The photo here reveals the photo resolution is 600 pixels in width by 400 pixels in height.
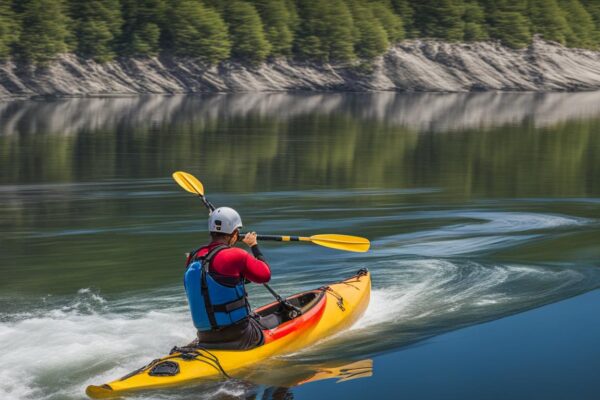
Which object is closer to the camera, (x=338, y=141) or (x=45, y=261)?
(x=45, y=261)

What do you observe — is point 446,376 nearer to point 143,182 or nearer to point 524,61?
point 143,182

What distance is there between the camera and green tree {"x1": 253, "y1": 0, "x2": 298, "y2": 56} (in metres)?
103

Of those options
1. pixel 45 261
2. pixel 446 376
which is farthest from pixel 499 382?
pixel 45 261

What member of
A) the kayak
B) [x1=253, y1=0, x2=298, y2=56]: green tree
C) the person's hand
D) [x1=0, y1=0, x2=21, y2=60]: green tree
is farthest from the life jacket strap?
[x1=253, y1=0, x2=298, y2=56]: green tree

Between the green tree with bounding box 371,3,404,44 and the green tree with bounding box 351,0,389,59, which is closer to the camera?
the green tree with bounding box 351,0,389,59

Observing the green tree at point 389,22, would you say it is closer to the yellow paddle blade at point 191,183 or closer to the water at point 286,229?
the water at point 286,229

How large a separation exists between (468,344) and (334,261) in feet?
19.3

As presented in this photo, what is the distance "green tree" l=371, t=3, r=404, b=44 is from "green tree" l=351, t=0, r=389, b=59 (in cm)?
98

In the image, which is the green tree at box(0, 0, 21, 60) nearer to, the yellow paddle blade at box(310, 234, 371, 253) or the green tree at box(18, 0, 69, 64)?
the green tree at box(18, 0, 69, 64)

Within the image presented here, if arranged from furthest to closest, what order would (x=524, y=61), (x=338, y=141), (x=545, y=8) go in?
(x=545, y=8), (x=524, y=61), (x=338, y=141)

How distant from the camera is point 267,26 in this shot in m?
106

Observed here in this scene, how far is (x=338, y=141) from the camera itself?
46781 millimetres

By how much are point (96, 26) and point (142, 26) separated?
4.93m

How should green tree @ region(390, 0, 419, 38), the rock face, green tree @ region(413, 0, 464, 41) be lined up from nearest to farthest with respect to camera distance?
the rock face
green tree @ region(413, 0, 464, 41)
green tree @ region(390, 0, 419, 38)
